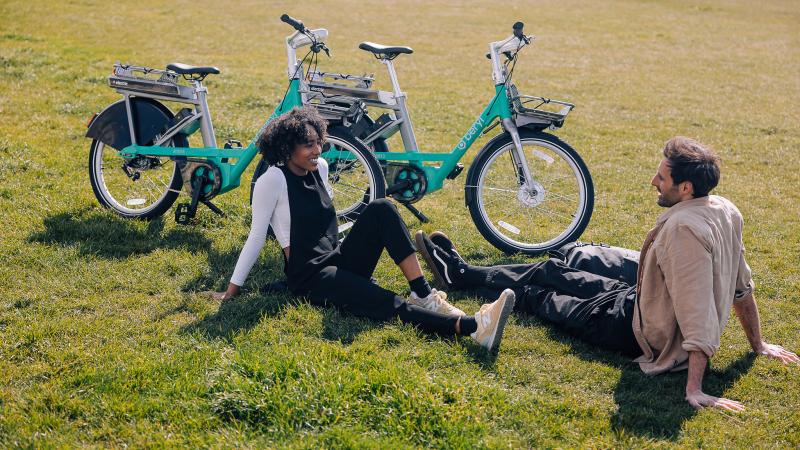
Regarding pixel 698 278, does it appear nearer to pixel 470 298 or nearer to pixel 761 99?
pixel 470 298

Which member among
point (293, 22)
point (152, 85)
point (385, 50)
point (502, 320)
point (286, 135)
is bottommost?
point (502, 320)

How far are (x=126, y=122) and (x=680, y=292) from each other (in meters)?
5.03

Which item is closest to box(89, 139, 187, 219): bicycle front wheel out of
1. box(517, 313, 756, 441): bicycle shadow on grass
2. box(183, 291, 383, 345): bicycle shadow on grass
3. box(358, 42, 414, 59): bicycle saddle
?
box(358, 42, 414, 59): bicycle saddle

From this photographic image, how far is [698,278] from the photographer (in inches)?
171

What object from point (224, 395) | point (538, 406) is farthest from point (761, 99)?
point (224, 395)

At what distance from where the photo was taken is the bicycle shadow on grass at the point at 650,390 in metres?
4.20

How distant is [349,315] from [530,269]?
1301 mm

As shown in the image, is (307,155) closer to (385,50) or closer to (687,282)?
(385,50)

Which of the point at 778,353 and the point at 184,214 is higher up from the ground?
the point at 184,214

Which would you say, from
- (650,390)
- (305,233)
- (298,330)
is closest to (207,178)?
(305,233)

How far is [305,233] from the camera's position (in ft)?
17.7

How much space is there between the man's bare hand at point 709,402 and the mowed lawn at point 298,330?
0.19 ft

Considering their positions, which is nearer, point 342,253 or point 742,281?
point 742,281

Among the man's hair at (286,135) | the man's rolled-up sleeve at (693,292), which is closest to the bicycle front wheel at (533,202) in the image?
the man's hair at (286,135)
